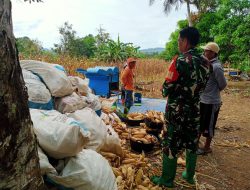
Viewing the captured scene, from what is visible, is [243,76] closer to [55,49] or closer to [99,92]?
[99,92]

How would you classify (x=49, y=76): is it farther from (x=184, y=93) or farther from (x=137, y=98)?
(x=137, y=98)

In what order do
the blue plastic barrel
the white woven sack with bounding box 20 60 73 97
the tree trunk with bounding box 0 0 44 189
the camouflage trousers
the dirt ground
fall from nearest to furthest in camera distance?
the tree trunk with bounding box 0 0 44 189
the white woven sack with bounding box 20 60 73 97
the camouflage trousers
the dirt ground
the blue plastic barrel

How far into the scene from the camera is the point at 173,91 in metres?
3.08

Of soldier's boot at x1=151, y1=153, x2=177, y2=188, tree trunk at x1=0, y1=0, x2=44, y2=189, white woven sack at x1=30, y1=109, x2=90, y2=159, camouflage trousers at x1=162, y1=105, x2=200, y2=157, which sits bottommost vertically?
soldier's boot at x1=151, y1=153, x2=177, y2=188

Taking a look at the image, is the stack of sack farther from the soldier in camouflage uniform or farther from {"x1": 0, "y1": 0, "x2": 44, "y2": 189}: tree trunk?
the soldier in camouflage uniform

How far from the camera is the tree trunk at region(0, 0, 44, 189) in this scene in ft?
4.43

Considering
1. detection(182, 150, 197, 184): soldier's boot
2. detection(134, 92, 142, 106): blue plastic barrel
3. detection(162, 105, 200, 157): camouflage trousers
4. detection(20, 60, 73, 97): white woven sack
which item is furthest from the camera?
detection(134, 92, 142, 106): blue plastic barrel

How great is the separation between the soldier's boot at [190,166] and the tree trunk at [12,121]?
2.23 meters

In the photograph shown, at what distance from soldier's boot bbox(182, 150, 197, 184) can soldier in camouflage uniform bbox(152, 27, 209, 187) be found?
43mm

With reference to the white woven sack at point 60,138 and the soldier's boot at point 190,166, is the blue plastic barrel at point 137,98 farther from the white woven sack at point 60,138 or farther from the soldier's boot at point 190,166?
the white woven sack at point 60,138

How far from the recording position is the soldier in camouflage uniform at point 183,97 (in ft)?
9.76

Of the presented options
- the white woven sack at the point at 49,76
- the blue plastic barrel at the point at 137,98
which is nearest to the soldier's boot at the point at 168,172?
the white woven sack at the point at 49,76

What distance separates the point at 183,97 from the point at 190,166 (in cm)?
92

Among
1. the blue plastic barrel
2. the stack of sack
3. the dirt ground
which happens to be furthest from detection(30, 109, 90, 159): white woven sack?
the blue plastic barrel
